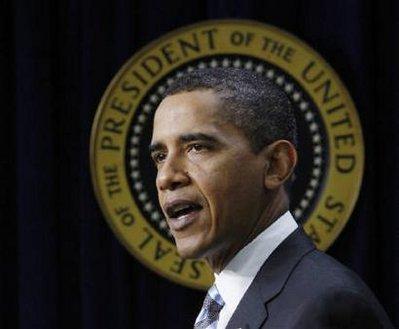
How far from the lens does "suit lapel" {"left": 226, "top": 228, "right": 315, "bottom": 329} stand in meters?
0.84

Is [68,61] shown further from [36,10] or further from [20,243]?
[20,243]

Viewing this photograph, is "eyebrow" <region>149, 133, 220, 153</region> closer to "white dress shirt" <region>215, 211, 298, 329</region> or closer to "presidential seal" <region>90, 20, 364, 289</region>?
"white dress shirt" <region>215, 211, 298, 329</region>

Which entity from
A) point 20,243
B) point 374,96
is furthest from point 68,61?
point 374,96

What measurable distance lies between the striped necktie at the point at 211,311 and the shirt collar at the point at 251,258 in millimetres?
18

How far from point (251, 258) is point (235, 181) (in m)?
0.08

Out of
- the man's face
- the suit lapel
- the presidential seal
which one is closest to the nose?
the man's face

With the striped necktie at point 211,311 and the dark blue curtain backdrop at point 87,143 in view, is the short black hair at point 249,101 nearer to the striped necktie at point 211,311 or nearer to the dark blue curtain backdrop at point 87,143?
the striped necktie at point 211,311

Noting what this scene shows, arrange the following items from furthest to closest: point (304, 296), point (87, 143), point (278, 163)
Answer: point (87, 143), point (278, 163), point (304, 296)

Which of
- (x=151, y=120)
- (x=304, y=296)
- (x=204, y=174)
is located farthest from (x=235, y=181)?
(x=151, y=120)

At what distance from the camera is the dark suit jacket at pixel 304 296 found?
0.75 m

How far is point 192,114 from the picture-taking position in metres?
0.86

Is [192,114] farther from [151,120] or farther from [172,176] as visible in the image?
[151,120]

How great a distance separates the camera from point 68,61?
6.41ft

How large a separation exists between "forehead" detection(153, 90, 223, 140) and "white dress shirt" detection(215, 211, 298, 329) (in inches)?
4.9
